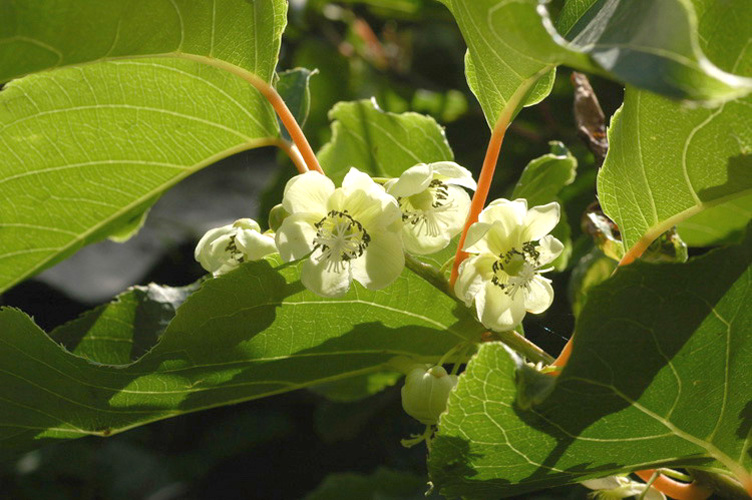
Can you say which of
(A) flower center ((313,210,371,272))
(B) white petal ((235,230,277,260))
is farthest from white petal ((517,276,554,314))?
(B) white petal ((235,230,277,260))

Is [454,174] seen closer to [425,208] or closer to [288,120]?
[425,208]

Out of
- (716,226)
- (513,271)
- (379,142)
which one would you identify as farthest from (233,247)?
(716,226)

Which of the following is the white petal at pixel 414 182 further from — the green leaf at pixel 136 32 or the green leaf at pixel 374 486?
the green leaf at pixel 374 486

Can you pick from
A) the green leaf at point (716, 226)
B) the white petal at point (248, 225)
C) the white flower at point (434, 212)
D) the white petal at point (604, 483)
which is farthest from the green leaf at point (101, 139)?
the green leaf at point (716, 226)

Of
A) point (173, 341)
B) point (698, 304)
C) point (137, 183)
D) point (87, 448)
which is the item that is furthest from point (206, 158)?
point (87, 448)

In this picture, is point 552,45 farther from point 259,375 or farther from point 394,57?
point 394,57
